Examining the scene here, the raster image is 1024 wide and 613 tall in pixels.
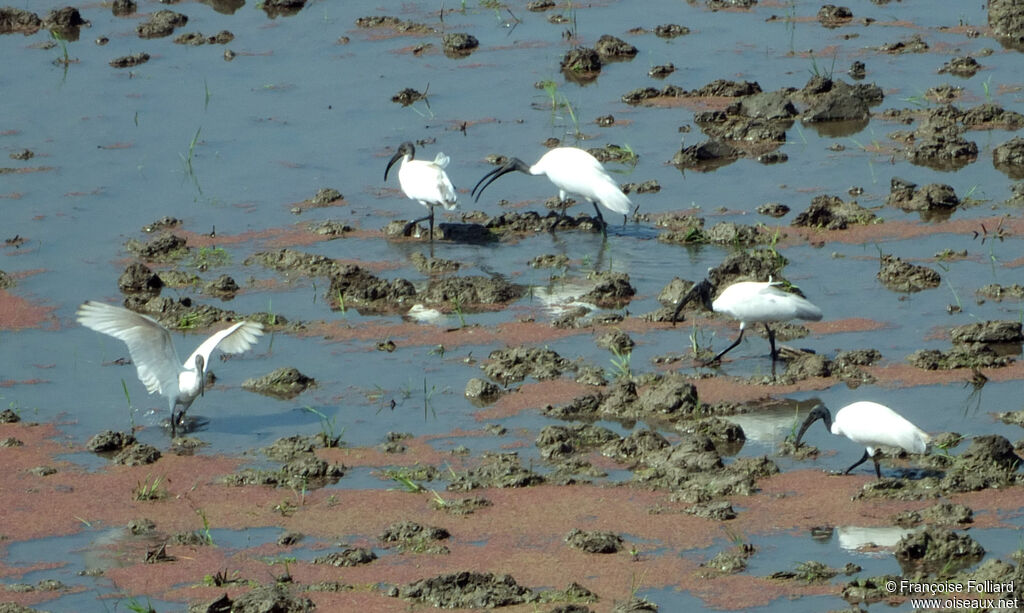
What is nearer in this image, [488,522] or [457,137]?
[488,522]

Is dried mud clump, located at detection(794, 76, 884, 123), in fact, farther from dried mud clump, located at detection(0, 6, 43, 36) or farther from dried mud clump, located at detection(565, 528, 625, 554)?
dried mud clump, located at detection(0, 6, 43, 36)

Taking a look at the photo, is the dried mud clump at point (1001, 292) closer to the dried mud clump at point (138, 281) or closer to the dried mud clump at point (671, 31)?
the dried mud clump at point (138, 281)

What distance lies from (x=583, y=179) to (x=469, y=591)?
7.23m

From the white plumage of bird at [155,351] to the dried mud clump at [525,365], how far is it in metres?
1.82

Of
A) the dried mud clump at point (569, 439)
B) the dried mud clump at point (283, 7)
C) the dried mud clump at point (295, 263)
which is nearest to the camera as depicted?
the dried mud clump at point (569, 439)

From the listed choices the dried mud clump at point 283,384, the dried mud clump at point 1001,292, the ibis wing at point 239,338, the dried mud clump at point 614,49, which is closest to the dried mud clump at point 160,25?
the dried mud clump at point 614,49

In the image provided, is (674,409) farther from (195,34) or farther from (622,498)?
(195,34)

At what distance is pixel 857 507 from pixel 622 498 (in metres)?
1.34

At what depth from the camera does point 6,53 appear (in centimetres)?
2392

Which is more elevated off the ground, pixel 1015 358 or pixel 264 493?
pixel 1015 358

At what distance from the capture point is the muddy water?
11688mm

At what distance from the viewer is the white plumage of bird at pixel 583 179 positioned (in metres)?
15.6

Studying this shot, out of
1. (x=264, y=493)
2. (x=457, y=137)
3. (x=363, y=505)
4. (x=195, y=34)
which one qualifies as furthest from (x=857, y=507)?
(x=195, y=34)

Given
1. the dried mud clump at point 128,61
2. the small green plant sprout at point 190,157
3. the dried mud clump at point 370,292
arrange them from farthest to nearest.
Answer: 1. the dried mud clump at point 128,61
2. the small green plant sprout at point 190,157
3. the dried mud clump at point 370,292
